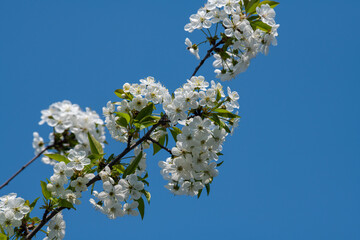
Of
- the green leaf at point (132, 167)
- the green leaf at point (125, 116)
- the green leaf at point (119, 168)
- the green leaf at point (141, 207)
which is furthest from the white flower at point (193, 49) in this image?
the green leaf at point (141, 207)

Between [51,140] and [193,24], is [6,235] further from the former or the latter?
[193,24]

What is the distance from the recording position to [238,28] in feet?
10.9

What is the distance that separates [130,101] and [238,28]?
1.14 metres

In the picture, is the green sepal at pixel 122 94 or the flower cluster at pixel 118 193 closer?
the flower cluster at pixel 118 193

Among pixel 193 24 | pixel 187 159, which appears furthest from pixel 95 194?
pixel 193 24

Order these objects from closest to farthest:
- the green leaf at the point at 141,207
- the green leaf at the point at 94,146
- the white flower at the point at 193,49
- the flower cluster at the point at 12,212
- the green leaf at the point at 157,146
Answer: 1. the green leaf at the point at 94,146
2. the flower cluster at the point at 12,212
3. the green leaf at the point at 141,207
4. the green leaf at the point at 157,146
5. the white flower at the point at 193,49

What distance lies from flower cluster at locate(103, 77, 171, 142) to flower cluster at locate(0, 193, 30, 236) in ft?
3.11

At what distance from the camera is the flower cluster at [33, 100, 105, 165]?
9.43 feet

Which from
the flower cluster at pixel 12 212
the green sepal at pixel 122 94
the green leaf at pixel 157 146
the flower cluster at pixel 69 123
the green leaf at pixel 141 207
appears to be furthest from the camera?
the green leaf at pixel 157 146

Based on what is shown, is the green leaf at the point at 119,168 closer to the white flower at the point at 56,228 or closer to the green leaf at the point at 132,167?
the green leaf at the point at 132,167

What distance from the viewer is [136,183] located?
10.4ft

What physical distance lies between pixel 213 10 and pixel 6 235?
8.39 ft

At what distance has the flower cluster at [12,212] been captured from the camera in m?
3.14

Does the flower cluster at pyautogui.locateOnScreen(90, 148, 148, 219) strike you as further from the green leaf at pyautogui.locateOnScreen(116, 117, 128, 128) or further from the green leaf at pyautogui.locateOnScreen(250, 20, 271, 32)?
the green leaf at pyautogui.locateOnScreen(250, 20, 271, 32)
